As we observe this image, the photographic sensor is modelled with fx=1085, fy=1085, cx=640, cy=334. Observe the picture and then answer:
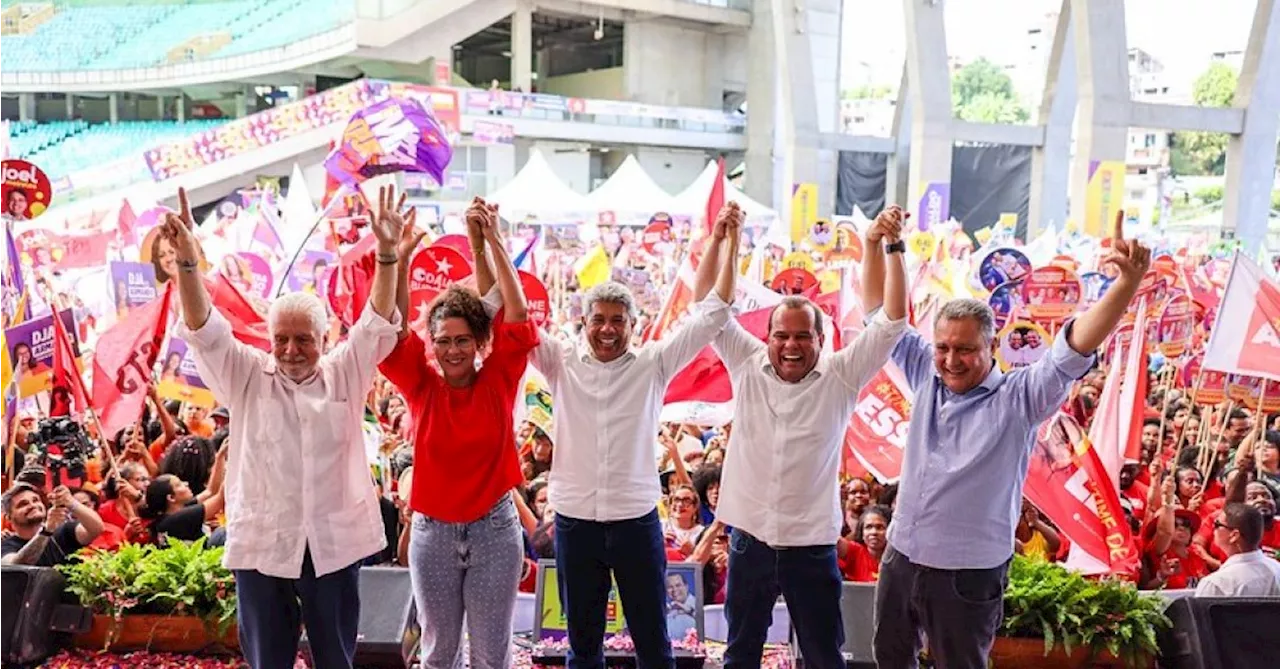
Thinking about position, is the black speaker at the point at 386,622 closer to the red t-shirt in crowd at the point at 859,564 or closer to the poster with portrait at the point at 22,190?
the red t-shirt in crowd at the point at 859,564

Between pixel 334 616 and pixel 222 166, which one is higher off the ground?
pixel 222 166

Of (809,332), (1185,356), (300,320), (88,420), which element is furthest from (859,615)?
(1185,356)

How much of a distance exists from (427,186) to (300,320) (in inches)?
892

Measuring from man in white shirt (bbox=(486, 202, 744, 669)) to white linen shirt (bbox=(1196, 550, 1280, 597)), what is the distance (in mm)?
2281

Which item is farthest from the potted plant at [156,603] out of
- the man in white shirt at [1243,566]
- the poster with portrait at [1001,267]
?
the poster with portrait at [1001,267]

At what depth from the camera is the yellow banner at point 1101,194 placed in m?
18.3

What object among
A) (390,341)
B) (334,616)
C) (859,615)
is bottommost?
(859,615)

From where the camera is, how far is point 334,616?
3318 mm

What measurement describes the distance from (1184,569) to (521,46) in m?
26.6

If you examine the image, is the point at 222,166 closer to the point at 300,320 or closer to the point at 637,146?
the point at 637,146

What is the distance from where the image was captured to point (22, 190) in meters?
6.18

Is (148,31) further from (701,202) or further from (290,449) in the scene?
(290,449)

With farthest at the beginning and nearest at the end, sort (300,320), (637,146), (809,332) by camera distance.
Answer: (637,146)
(809,332)
(300,320)

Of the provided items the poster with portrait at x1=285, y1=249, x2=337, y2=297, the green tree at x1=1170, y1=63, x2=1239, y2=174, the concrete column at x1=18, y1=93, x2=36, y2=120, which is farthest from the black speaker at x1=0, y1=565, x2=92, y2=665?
the green tree at x1=1170, y1=63, x2=1239, y2=174
